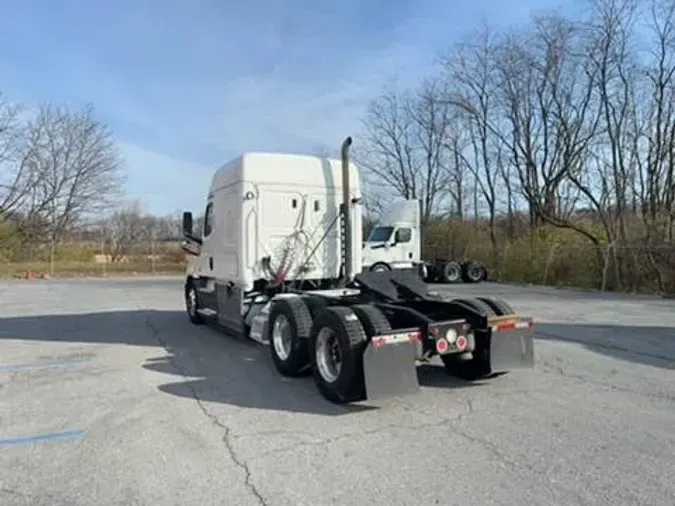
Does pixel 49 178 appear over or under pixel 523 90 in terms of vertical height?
under

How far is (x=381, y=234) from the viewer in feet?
83.0

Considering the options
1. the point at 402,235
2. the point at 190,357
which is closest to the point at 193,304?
the point at 190,357

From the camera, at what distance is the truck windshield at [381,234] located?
25.1 meters

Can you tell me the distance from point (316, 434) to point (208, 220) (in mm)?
6697

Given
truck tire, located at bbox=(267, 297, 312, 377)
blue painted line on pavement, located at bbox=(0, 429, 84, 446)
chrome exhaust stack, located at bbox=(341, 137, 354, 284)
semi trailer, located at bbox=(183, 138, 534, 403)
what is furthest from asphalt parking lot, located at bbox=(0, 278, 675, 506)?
chrome exhaust stack, located at bbox=(341, 137, 354, 284)

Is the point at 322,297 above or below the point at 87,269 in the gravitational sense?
below

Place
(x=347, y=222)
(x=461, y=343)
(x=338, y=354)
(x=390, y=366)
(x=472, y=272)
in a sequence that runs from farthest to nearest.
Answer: (x=472, y=272) → (x=347, y=222) → (x=461, y=343) → (x=338, y=354) → (x=390, y=366)

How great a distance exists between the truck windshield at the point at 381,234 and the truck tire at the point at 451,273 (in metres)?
3.74

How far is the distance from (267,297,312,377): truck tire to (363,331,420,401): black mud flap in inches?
58.1

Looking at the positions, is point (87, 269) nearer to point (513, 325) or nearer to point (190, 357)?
point (190, 357)

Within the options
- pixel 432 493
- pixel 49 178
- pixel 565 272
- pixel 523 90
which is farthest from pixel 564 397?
Result: pixel 49 178

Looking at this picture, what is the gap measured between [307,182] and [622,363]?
17.6 feet

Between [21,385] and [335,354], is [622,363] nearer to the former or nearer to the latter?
[335,354]

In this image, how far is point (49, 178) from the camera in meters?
45.2
